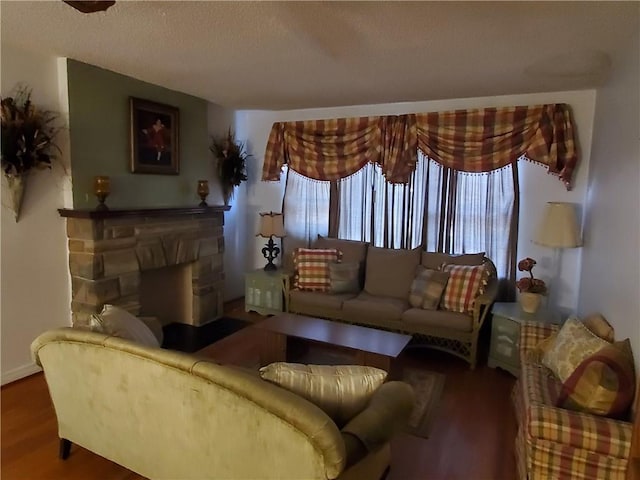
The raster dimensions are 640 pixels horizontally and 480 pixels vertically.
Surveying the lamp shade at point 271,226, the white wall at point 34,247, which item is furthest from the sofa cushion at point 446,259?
the white wall at point 34,247

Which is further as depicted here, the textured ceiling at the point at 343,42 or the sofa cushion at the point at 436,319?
the sofa cushion at the point at 436,319

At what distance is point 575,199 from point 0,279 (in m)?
4.64

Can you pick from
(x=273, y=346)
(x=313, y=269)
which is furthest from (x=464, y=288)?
(x=273, y=346)

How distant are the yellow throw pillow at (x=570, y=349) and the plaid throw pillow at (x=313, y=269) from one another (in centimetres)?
217

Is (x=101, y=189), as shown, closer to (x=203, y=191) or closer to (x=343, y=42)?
(x=203, y=191)

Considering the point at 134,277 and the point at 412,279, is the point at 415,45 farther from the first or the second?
the point at 134,277

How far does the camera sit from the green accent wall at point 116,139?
3.25 m

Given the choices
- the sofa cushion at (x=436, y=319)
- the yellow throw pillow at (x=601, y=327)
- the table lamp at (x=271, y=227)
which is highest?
the table lamp at (x=271, y=227)

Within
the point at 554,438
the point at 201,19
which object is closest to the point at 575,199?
the point at 554,438

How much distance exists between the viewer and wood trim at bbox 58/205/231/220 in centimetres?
318

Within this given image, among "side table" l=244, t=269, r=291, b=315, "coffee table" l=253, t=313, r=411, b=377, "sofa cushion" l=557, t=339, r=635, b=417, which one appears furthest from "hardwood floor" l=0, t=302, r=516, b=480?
"side table" l=244, t=269, r=291, b=315

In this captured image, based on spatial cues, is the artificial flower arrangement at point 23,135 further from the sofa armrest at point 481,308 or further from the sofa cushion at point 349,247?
the sofa armrest at point 481,308

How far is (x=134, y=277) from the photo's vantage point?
3617 millimetres

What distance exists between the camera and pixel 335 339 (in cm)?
296
